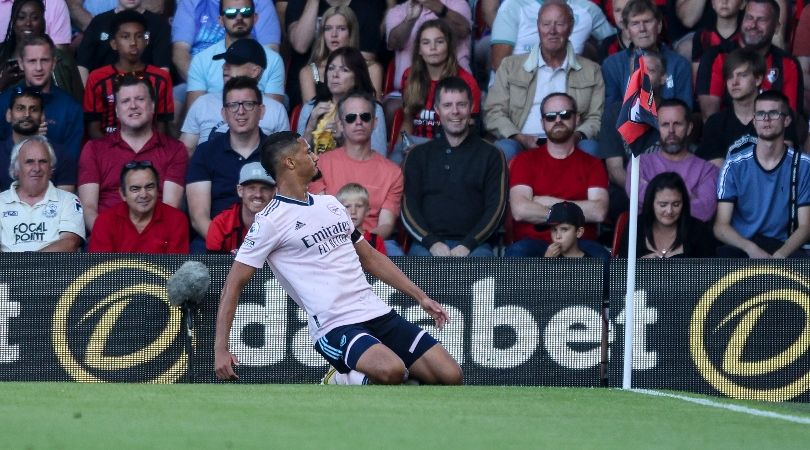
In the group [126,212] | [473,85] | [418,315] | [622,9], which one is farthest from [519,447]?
[622,9]

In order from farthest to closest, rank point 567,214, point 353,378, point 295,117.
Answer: point 295,117
point 567,214
point 353,378

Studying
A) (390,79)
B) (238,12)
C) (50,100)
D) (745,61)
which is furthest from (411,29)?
(50,100)

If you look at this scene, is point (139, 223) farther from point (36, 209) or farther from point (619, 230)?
point (619, 230)

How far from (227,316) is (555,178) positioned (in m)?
4.92

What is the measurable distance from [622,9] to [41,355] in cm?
697

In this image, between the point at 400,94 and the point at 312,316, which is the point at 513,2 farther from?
the point at 312,316

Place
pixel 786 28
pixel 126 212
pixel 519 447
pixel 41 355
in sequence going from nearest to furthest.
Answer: pixel 519 447 < pixel 41 355 < pixel 126 212 < pixel 786 28

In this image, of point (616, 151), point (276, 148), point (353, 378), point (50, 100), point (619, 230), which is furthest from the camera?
point (50, 100)

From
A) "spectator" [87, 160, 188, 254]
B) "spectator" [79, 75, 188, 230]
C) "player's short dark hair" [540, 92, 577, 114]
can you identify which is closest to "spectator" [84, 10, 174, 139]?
"spectator" [79, 75, 188, 230]

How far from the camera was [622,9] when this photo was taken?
602 inches

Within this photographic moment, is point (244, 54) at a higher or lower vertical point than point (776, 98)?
higher

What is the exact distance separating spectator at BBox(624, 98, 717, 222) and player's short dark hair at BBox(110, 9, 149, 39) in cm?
506

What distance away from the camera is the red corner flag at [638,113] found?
11.4m

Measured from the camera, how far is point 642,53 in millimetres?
14734
